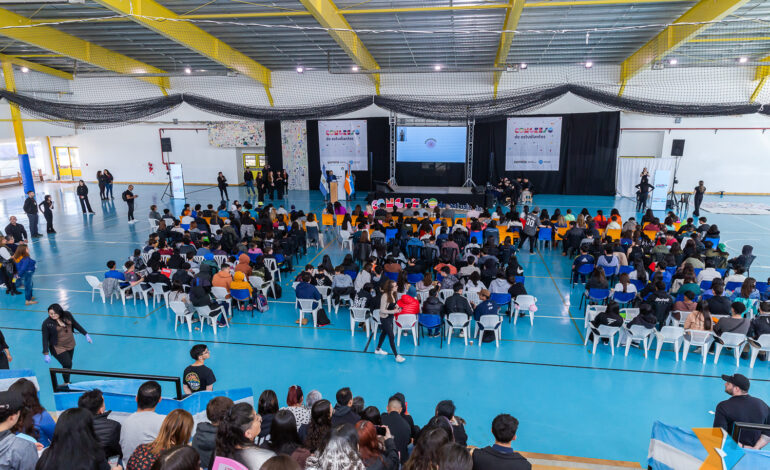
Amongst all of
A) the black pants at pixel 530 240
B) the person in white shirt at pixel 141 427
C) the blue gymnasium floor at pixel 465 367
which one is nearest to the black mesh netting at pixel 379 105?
the black pants at pixel 530 240

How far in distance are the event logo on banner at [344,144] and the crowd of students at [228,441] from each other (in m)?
19.5

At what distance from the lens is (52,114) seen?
11852 millimetres

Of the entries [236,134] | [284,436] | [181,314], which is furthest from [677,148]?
[284,436]

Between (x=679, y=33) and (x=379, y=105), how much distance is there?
8548 millimetres

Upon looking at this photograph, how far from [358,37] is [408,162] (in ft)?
24.9

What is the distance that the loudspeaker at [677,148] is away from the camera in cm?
2016

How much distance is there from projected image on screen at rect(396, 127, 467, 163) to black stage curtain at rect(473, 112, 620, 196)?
1.49 meters

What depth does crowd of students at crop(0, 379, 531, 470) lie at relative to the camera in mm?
3027

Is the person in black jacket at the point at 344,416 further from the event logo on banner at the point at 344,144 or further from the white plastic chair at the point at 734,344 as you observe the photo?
the event logo on banner at the point at 344,144

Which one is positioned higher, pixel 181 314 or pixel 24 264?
pixel 24 264

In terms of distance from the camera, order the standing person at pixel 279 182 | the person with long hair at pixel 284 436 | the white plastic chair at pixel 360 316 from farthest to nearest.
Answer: the standing person at pixel 279 182, the white plastic chair at pixel 360 316, the person with long hair at pixel 284 436

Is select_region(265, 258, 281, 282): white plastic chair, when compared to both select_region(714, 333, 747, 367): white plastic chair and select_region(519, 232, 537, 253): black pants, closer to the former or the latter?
select_region(519, 232, 537, 253): black pants

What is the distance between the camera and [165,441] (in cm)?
319

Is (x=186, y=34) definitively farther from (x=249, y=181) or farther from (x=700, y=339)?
(x=700, y=339)
